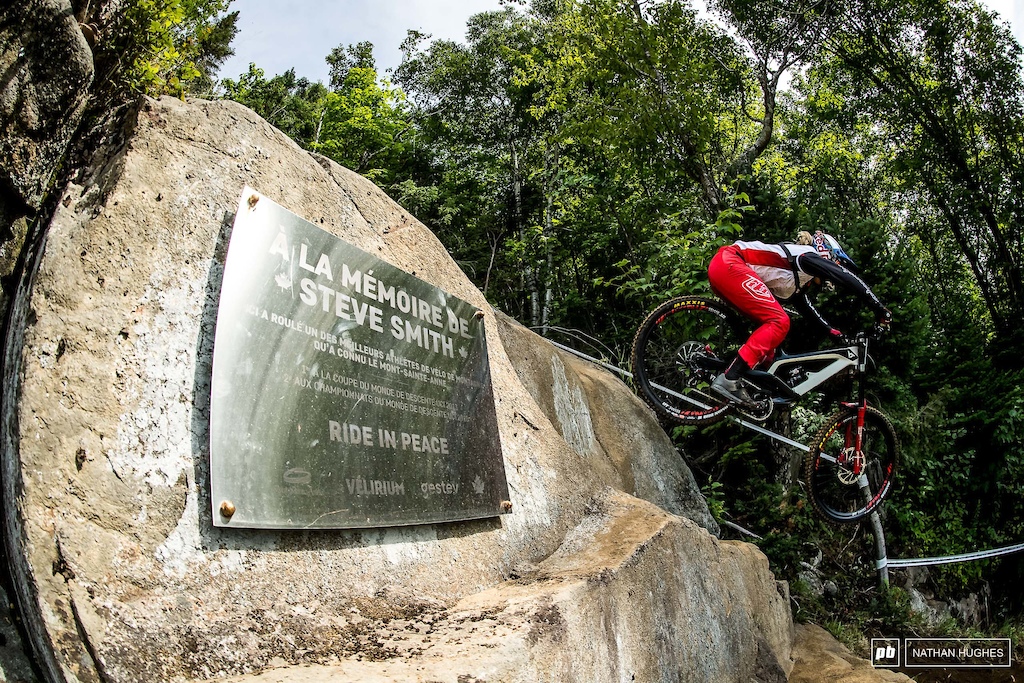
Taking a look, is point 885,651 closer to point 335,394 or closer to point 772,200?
point 772,200

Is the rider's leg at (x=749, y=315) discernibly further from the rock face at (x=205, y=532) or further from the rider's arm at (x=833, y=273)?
the rock face at (x=205, y=532)

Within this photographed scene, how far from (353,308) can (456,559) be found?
46.2 inches

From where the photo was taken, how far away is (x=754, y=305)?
578 cm

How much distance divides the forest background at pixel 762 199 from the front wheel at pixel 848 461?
1.18 m

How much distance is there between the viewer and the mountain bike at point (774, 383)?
241 inches

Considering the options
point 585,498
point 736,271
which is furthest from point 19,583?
point 736,271

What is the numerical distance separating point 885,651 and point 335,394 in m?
7.59

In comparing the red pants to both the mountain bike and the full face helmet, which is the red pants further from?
the full face helmet

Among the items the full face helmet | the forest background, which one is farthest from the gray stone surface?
the full face helmet

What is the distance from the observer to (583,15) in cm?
1285

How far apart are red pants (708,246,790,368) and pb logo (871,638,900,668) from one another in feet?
13.4

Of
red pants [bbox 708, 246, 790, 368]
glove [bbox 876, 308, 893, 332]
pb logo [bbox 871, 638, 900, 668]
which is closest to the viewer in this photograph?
red pants [bbox 708, 246, 790, 368]

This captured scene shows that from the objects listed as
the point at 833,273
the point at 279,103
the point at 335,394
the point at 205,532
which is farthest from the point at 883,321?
the point at 279,103

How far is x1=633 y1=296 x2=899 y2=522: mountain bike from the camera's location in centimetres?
611
